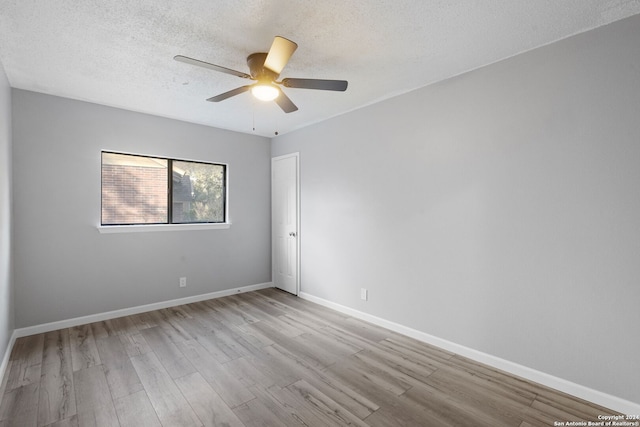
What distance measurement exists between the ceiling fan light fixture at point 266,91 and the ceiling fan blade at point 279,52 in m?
0.15

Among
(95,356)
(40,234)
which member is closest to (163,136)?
(40,234)

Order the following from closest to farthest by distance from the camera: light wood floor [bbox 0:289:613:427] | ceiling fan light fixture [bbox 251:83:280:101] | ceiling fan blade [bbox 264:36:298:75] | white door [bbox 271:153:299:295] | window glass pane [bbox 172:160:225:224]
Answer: ceiling fan blade [bbox 264:36:298:75]
light wood floor [bbox 0:289:613:427]
ceiling fan light fixture [bbox 251:83:280:101]
window glass pane [bbox 172:160:225:224]
white door [bbox 271:153:299:295]

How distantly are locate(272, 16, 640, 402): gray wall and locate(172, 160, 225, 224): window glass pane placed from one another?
226cm

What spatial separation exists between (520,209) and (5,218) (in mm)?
4395

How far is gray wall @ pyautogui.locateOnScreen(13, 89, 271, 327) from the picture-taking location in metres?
3.14

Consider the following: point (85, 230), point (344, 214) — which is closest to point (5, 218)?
point (85, 230)

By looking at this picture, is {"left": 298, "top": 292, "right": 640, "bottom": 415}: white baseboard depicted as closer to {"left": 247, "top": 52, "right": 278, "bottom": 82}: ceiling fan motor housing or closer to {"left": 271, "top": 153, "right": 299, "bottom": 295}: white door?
{"left": 271, "top": 153, "right": 299, "bottom": 295}: white door

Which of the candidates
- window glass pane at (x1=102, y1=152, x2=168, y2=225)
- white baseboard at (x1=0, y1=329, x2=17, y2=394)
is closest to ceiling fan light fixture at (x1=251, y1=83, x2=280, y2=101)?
window glass pane at (x1=102, y1=152, x2=168, y2=225)

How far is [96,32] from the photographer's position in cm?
213

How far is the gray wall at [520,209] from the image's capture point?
2.01 m

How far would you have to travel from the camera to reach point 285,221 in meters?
4.88

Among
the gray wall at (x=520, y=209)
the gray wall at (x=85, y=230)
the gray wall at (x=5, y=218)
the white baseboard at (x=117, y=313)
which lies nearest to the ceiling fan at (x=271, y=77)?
the gray wall at (x=520, y=209)

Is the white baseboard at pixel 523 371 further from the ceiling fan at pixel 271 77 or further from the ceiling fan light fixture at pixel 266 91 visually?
the ceiling fan light fixture at pixel 266 91

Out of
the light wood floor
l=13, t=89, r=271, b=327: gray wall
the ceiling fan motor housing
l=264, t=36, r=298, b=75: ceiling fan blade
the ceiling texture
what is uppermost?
the ceiling texture
